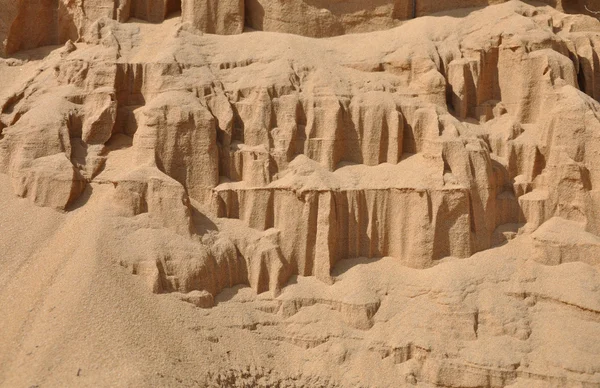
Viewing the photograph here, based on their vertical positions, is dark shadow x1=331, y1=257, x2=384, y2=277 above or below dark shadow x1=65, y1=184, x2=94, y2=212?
below

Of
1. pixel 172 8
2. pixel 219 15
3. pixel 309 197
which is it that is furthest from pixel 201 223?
pixel 172 8

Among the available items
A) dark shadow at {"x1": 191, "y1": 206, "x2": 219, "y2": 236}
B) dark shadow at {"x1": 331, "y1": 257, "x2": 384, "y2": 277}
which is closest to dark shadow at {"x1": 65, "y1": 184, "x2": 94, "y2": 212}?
dark shadow at {"x1": 191, "y1": 206, "x2": 219, "y2": 236}

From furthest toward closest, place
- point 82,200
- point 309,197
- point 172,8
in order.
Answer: point 172,8 < point 309,197 < point 82,200

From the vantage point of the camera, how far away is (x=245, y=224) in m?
17.7

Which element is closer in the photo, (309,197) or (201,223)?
(201,223)

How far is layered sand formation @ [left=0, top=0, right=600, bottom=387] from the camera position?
16.1 meters

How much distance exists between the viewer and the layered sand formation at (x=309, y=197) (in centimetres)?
1611

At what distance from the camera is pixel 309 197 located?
17.6m

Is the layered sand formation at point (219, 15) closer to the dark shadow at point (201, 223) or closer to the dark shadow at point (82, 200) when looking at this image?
the dark shadow at point (82, 200)

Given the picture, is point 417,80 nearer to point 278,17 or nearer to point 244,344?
point 278,17

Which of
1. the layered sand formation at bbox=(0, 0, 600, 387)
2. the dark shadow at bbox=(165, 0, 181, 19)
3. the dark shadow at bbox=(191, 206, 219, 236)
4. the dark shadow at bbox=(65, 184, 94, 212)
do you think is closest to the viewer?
the layered sand formation at bbox=(0, 0, 600, 387)

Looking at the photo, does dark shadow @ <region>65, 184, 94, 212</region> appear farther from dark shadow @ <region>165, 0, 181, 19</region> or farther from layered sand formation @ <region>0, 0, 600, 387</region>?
dark shadow @ <region>165, 0, 181, 19</region>

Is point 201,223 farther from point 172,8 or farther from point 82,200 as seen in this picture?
point 172,8

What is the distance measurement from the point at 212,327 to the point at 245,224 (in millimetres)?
2654
